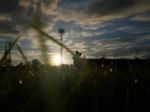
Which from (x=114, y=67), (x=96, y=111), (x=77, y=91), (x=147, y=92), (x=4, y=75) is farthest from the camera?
(x=114, y=67)

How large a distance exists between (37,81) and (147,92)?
1237mm

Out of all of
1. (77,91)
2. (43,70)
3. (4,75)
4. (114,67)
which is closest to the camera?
(77,91)

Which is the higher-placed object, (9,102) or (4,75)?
(4,75)

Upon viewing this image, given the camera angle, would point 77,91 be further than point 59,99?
Yes

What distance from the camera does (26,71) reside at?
4.52 m

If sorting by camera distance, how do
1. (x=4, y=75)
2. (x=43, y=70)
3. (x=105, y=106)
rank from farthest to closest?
(x=43, y=70) < (x=4, y=75) < (x=105, y=106)

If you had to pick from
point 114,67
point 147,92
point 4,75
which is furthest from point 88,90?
point 114,67

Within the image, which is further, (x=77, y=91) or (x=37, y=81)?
(x=37, y=81)

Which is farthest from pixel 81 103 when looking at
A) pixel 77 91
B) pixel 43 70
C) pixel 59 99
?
pixel 43 70

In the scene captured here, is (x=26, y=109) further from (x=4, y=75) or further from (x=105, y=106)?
(x=4, y=75)

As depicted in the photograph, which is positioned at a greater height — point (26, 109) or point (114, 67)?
point (114, 67)

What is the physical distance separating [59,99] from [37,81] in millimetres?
1047

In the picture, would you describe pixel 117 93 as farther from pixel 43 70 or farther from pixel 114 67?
pixel 114 67

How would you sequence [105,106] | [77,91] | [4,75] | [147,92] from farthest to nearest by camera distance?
[4,75], [147,92], [77,91], [105,106]
